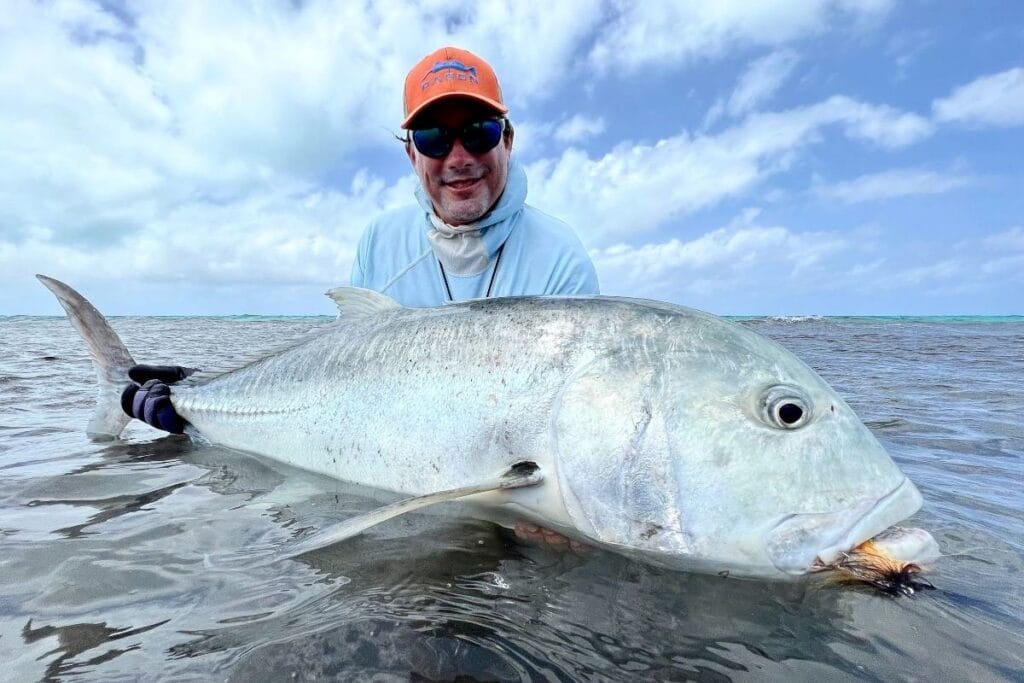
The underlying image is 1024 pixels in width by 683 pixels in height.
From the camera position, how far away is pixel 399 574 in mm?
2041

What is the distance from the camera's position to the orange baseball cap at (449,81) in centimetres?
367

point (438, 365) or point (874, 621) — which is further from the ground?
point (438, 365)

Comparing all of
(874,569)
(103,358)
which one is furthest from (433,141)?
(874,569)

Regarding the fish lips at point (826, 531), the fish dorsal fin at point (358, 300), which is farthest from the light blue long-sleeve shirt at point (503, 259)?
the fish lips at point (826, 531)

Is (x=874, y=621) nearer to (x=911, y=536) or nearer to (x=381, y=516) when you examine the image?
(x=911, y=536)

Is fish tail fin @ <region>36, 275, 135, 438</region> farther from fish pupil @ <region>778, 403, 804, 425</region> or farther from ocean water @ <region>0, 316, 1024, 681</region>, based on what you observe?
fish pupil @ <region>778, 403, 804, 425</region>

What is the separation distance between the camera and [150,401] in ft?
12.4

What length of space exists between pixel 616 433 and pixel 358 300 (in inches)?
69.5

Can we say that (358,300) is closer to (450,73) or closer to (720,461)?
(450,73)

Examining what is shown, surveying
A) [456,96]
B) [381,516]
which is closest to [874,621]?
[381,516]

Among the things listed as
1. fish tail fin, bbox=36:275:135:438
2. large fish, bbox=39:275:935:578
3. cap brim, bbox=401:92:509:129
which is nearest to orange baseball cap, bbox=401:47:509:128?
cap brim, bbox=401:92:509:129

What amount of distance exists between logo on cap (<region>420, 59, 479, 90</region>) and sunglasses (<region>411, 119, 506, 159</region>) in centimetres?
26

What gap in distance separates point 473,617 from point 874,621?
1163 mm

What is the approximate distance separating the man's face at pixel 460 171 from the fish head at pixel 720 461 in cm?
218
